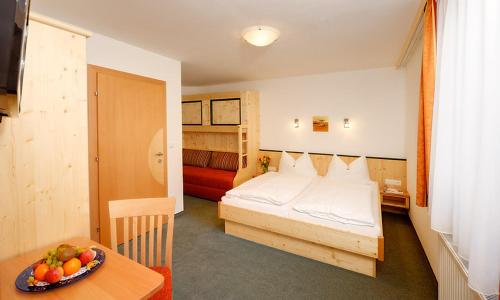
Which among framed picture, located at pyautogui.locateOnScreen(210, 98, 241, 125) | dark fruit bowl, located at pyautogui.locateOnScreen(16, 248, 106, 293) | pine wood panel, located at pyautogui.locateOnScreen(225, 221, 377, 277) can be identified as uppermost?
framed picture, located at pyautogui.locateOnScreen(210, 98, 241, 125)

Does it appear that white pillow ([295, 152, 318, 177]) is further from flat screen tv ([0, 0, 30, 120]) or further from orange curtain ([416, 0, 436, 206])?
flat screen tv ([0, 0, 30, 120])

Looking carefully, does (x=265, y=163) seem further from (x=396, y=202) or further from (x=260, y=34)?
(x=260, y=34)

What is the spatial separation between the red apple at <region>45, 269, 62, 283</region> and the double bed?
209 centimetres

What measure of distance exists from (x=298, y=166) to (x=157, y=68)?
9.41 ft

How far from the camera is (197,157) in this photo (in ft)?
18.4

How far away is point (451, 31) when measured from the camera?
1.44m

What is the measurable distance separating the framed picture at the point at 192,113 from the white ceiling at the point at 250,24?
1.73 metres

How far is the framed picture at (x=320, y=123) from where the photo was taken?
14.8 ft

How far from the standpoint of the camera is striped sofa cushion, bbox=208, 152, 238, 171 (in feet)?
16.6

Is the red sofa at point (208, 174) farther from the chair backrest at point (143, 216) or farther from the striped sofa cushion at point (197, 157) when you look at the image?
the chair backrest at point (143, 216)

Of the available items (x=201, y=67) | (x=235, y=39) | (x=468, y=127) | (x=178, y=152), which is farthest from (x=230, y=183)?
(x=468, y=127)

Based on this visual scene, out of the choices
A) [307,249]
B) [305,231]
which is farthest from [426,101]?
[307,249]

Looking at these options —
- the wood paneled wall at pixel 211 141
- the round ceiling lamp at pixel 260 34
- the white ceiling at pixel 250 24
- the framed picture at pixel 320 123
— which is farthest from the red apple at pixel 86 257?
the wood paneled wall at pixel 211 141

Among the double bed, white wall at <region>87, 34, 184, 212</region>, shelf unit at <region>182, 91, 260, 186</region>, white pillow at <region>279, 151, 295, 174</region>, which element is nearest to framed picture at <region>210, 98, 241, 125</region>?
shelf unit at <region>182, 91, 260, 186</region>
